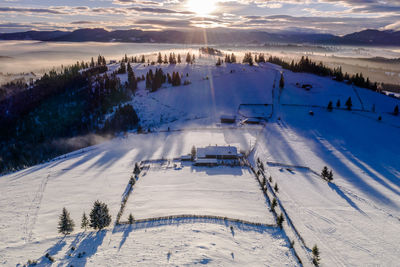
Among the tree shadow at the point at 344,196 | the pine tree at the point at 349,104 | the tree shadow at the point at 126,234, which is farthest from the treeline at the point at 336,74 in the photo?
the tree shadow at the point at 126,234

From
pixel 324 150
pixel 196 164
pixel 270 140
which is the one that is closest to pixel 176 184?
pixel 196 164

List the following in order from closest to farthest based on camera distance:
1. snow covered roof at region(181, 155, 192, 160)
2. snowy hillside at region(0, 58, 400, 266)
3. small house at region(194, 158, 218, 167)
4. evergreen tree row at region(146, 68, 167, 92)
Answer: snowy hillside at region(0, 58, 400, 266) < small house at region(194, 158, 218, 167) < snow covered roof at region(181, 155, 192, 160) < evergreen tree row at region(146, 68, 167, 92)

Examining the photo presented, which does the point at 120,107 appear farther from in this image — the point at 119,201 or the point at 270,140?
the point at 119,201

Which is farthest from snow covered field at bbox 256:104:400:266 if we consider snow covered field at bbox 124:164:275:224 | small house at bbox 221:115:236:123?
small house at bbox 221:115:236:123

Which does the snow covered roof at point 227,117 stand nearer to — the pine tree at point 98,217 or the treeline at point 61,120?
the treeline at point 61,120

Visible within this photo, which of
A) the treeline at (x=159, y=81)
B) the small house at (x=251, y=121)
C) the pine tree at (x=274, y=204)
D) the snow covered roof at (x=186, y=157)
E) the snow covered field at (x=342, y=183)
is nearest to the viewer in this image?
the snow covered field at (x=342, y=183)

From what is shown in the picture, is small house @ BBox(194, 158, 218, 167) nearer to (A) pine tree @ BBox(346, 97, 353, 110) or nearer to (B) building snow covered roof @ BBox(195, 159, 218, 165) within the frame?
(B) building snow covered roof @ BBox(195, 159, 218, 165)

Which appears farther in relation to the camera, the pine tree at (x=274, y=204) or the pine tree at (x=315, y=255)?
the pine tree at (x=274, y=204)
